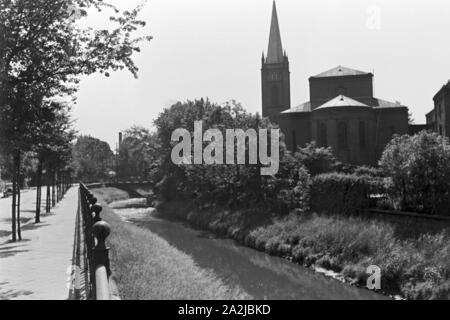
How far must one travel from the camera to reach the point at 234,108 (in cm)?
3534

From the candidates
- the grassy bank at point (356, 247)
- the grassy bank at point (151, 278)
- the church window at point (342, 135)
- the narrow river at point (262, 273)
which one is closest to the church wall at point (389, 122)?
the church window at point (342, 135)

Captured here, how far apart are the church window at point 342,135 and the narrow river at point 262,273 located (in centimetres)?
2500

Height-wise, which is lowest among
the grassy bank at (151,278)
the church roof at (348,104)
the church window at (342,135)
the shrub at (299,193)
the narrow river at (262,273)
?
the narrow river at (262,273)

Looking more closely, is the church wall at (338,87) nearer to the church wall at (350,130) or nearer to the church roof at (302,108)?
the church roof at (302,108)

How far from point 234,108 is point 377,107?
22.3 meters

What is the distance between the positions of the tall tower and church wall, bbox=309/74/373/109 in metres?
14.0

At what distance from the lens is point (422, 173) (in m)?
18.7

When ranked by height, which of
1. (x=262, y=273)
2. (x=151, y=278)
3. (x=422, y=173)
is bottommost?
(x=262, y=273)

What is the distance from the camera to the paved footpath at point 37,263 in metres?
7.48

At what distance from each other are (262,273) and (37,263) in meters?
9.64

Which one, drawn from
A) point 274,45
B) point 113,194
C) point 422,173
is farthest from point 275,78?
point 422,173

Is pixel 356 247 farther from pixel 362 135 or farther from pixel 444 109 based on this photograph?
pixel 362 135
